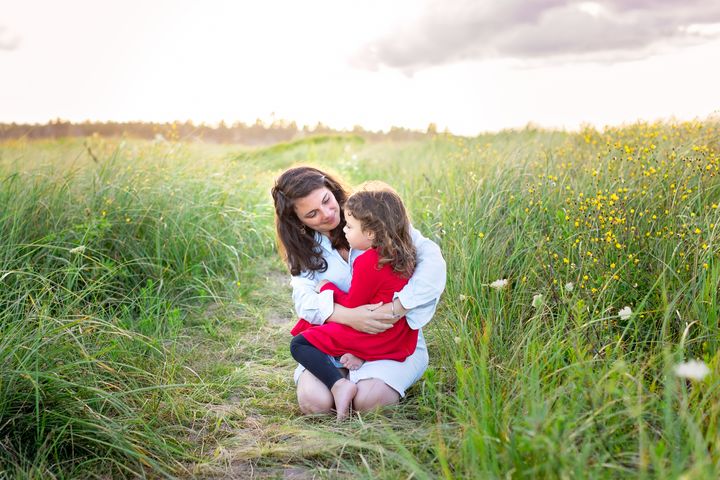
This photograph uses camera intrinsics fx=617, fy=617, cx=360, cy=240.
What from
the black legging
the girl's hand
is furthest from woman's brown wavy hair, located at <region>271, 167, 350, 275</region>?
the girl's hand

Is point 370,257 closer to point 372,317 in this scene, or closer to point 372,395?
point 372,317

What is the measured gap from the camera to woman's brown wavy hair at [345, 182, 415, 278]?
111 inches

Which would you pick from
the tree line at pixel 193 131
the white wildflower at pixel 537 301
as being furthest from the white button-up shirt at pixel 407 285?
the tree line at pixel 193 131

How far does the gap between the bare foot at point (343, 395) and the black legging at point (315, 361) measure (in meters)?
0.04

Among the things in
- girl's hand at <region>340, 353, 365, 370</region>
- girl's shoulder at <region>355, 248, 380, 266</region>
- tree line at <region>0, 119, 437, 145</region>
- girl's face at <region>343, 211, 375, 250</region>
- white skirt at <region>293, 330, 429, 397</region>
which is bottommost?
white skirt at <region>293, 330, 429, 397</region>

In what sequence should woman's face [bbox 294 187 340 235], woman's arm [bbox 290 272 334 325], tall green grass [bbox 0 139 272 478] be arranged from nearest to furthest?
1. tall green grass [bbox 0 139 272 478]
2. woman's arm [bbox 290 272 334 325]
3. woman's face [bbox 294 187 340 235]

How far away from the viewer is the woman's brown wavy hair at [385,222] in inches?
111

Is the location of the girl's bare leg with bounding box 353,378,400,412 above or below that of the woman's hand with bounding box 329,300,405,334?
below

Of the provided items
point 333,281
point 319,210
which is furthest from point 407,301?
point 319,210

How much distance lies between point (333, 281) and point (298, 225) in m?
0.36

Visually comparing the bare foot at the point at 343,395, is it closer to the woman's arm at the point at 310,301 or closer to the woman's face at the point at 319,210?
the woman's arm at the point at 310,301

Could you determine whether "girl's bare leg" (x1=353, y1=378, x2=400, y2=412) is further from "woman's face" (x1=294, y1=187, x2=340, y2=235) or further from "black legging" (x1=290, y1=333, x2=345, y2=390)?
"woman's face" (x1=294, y1=187, x2=340, y2=235)

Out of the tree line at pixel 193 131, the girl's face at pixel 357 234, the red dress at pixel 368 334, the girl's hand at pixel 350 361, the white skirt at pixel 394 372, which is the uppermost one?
the tree line at pixel 193 131

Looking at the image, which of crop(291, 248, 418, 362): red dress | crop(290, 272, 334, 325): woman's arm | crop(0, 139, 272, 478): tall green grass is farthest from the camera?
crop(290, 272, 334, 325): woman's arm
